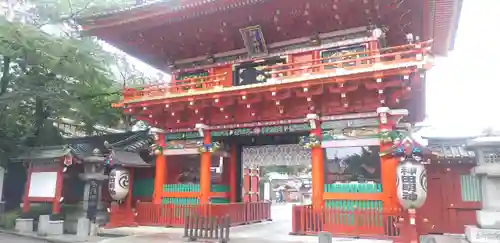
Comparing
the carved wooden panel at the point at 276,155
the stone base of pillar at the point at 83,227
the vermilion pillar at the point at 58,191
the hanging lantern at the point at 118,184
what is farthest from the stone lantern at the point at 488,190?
the vermilion pillar at the point at 58,191

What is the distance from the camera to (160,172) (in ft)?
50.4

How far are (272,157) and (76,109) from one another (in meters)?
10.3

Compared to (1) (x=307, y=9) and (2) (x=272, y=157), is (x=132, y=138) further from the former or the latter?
(1) (x=307, y=9)

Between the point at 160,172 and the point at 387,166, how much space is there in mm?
9152

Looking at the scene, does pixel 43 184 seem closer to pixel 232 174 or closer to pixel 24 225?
pixel 24 225

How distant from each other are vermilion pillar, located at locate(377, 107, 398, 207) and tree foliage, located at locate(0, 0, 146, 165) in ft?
45.1

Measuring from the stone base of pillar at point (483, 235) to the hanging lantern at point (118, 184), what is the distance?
1229cm

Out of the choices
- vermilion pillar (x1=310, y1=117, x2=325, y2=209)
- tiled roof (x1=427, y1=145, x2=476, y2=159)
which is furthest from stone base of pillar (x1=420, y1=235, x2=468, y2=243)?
vermilion pillar (x1=310, y1=117, x2=325, y2=209)

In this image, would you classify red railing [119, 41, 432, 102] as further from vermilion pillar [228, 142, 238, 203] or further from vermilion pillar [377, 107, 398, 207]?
vermilion pillar [228, 142, 238, 203]

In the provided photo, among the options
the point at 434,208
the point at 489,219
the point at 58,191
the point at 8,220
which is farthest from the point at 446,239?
the point at 8,220

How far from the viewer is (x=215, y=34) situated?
1471 cm

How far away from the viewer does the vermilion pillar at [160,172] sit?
15.2 m

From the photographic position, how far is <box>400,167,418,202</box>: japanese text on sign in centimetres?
955

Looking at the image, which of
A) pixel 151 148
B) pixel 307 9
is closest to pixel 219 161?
pixel 151 148
